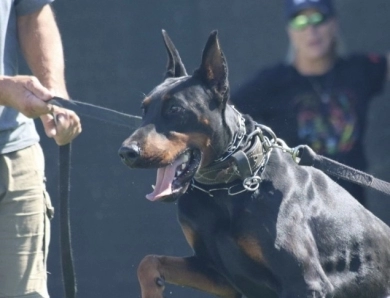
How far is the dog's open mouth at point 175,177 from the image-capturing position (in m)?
3.42

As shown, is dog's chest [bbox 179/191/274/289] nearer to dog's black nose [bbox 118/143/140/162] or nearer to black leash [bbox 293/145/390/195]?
black leash [bbox 293/145/390/195]

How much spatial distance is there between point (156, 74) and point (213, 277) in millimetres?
1702

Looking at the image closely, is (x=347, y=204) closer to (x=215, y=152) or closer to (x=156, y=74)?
(x=215, y=152)

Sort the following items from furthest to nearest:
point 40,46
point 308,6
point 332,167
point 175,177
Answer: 1. point 308,6
2. point 332,167
3. point 40,46
4. point 175,177

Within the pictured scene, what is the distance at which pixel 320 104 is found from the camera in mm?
4922

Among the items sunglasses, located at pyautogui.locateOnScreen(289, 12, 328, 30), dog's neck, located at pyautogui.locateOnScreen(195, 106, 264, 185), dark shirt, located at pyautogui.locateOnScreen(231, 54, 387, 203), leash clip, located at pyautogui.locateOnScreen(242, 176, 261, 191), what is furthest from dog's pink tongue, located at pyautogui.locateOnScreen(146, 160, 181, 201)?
sunglasses, located at pyautogui.locateOnScreen(289, 12, 328, 30)

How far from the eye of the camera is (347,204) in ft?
13.0

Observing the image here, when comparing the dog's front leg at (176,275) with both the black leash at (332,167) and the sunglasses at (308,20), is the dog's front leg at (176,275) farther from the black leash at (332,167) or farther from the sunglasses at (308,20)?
the sunglasses at (308,20)

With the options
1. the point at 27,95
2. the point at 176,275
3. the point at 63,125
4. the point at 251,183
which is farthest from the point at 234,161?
the point at 27,95

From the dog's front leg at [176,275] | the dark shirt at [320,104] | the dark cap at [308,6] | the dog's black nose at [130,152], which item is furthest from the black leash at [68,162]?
the dark cap at [308,6]

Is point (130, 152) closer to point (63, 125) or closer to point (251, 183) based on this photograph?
point (63, 125)

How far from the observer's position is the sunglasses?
489cm

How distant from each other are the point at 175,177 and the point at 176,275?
0.57 meters

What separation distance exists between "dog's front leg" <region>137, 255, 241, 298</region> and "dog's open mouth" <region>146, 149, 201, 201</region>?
478 millimetres
